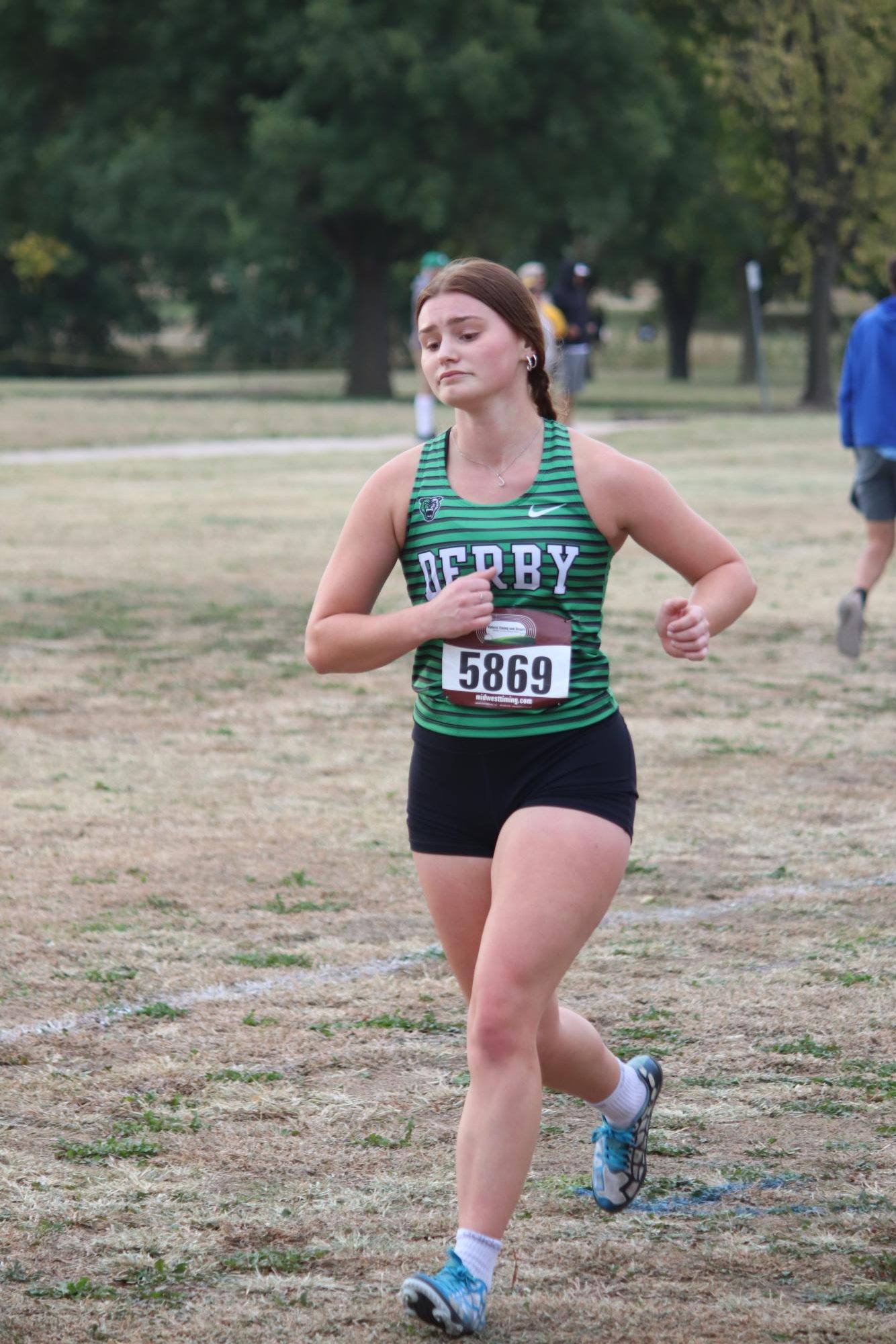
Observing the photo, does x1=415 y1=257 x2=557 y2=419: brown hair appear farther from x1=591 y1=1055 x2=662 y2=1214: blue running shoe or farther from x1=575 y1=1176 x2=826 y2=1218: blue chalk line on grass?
x1=575 y1=1176 x2=826 y2=1218: blue chalk line on grass

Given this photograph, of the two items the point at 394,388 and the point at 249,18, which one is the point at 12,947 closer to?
the point at 249,18

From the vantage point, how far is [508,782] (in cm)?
355

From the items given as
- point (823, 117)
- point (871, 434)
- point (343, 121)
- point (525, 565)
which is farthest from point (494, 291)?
point (823, 117)

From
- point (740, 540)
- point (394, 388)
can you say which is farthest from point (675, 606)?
point (394, 388)

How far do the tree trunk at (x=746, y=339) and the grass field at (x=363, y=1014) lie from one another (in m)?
52.0

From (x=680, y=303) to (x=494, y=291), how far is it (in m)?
62.6

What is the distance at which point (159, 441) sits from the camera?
27.3 m

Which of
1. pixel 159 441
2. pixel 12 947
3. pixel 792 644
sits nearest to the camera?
pixel 12 947

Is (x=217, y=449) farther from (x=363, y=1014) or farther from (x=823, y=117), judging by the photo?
(x=363, y=1014)

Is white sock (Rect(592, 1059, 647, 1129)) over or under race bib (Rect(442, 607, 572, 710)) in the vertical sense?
under

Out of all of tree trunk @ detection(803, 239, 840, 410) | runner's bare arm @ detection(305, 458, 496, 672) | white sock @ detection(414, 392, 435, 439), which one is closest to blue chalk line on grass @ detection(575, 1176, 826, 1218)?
runner's bare arm @ detection(305, 458, 496, 672)

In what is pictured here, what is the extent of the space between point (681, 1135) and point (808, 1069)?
0.50 meters

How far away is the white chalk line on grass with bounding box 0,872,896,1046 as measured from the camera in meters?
4.91

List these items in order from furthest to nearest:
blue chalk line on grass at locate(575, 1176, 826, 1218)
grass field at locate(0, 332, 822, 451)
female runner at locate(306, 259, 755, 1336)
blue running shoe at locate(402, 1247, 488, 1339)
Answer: grass field at locate(0, 332, 822, 451) → blue chalk line on grass at locate(575, 1176, 826, 1218) → female runner at locate(306, 259, 755, 1336) → blue running shoe at locate(402, 1247, 488, 1339)
